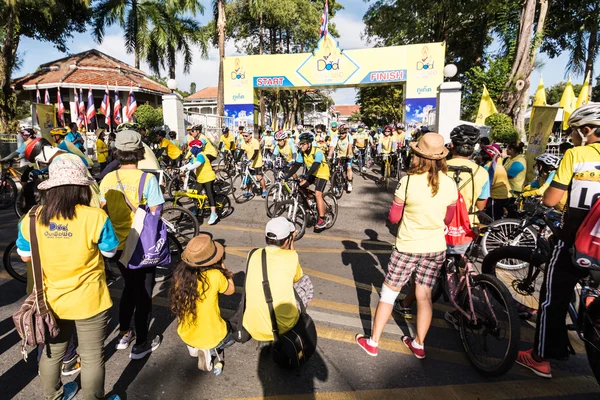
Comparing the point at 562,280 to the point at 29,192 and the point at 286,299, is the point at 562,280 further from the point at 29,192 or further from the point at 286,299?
the point at 29,192

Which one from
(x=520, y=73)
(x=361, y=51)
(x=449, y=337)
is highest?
(x=361, y=51)

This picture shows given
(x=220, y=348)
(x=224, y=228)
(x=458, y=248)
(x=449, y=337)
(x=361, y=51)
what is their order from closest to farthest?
1. (x=220, y=348)
2. (x=458, y=248)
3. (x=449, y=337)
4. (x=224, y=228)
5. (x=361, y=51)

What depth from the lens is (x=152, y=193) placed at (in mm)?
3096

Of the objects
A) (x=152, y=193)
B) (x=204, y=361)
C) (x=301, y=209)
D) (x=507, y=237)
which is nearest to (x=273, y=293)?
(x=204, y=361)

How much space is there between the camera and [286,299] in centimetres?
268

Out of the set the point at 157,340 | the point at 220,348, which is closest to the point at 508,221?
the point at 220,348

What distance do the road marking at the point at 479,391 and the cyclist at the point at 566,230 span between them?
0.45 feet

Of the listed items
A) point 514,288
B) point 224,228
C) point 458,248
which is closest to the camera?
point 458,248

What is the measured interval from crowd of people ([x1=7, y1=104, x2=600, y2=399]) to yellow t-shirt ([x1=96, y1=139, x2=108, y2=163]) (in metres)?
7.42

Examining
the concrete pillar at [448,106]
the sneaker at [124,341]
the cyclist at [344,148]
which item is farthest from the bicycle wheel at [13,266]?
the concrete pillar at [448,106]

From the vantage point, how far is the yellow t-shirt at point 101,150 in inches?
382

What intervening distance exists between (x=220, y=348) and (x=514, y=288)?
333 centimetres

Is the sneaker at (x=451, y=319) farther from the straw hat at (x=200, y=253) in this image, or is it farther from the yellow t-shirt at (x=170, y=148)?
the yellow t-shirt at (x=170, y=148)

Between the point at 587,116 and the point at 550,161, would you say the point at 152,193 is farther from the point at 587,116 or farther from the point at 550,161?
the point at 550,161
